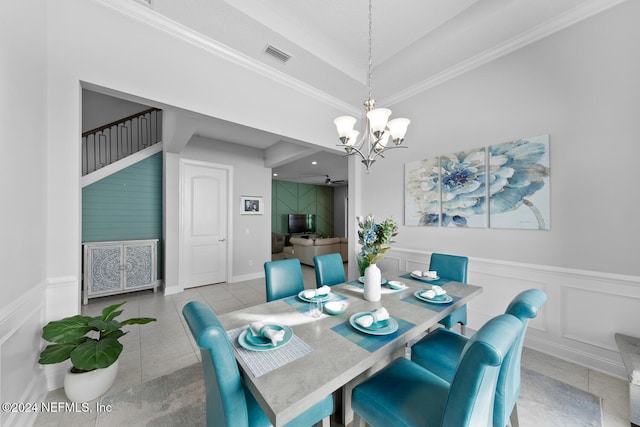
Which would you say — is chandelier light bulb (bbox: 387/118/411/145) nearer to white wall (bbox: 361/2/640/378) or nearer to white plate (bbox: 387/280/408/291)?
white plate (bbox: 387/280/408/291)

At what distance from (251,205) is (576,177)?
4946mm

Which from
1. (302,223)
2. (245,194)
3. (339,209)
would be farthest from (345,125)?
(339,209)

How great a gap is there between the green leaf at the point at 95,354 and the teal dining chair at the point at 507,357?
2.09 metres


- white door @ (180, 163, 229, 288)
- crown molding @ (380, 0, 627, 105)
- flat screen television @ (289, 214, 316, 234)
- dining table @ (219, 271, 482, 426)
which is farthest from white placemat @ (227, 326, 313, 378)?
flat screen television @ (289, 214, 316, 234)

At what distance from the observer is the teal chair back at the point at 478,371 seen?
0.76 m

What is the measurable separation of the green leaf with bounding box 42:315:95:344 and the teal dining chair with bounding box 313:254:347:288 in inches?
70.7

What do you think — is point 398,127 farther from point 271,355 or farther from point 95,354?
point 95,354

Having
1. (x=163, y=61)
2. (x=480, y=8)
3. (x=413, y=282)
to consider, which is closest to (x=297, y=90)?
(x=163, y=61)

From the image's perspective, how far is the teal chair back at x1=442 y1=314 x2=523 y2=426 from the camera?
76cm

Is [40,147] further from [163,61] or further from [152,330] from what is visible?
[152,330]

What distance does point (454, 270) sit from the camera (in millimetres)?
2449

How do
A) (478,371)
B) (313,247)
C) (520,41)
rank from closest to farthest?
1. (478,371)
2. (520,41)
3. (313,247)

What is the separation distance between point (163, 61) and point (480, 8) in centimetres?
297

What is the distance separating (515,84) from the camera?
99.0 inches
